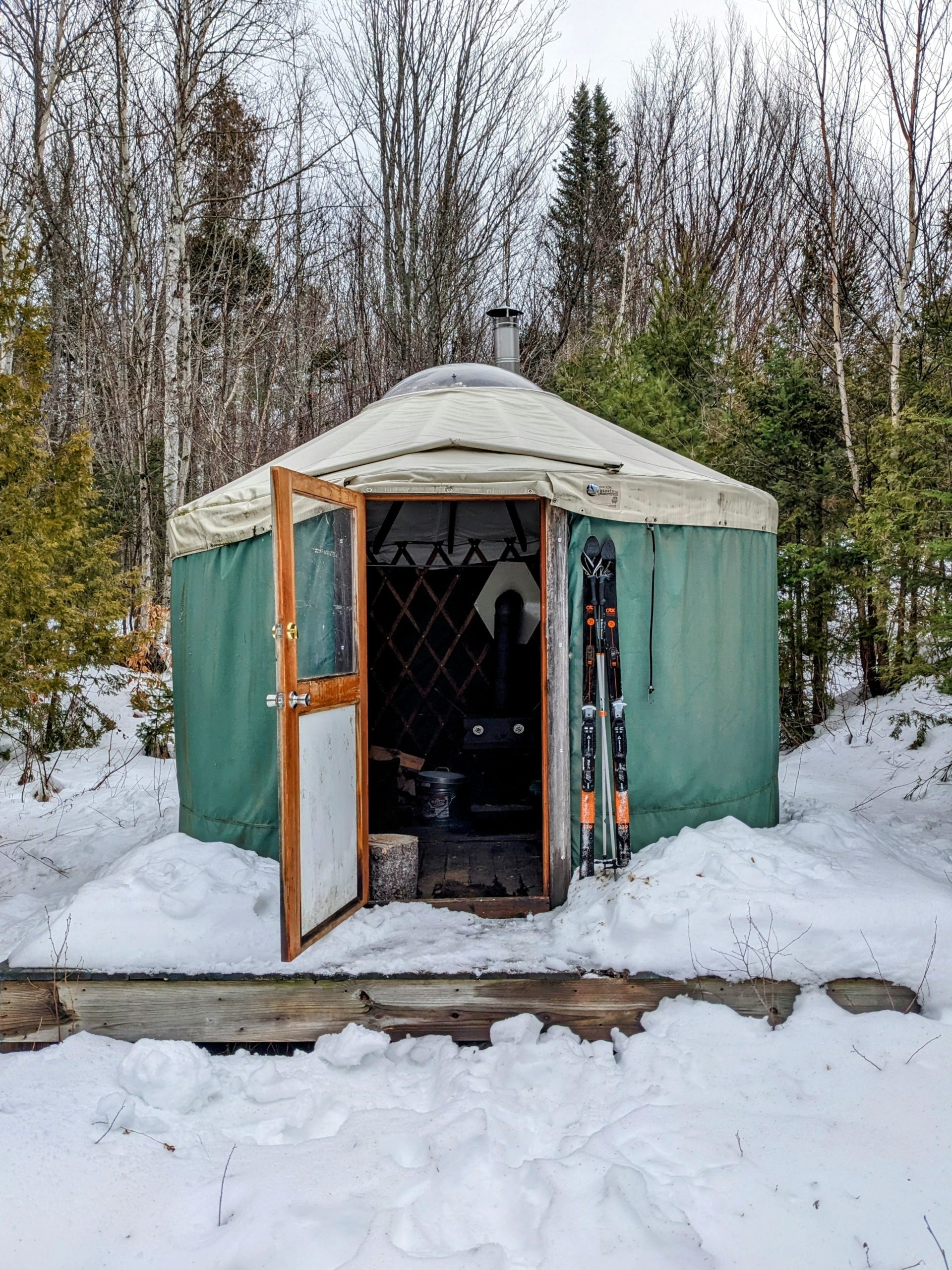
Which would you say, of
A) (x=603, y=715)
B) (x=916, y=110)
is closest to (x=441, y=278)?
(x=916, y=110)

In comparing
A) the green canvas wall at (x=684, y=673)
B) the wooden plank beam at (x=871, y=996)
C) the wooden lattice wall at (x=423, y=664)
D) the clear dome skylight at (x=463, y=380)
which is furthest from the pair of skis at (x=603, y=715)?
the wooden lattice wall at (x=423, y=664)

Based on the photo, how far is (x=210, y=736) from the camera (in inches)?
123

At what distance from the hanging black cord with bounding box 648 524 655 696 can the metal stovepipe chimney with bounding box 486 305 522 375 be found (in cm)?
194

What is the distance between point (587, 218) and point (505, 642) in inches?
380

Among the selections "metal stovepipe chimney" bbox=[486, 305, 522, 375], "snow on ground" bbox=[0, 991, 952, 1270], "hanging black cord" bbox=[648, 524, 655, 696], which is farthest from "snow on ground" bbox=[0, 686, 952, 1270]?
"metal stovepipe chimney" bbox=[486, 305, 522, 375]

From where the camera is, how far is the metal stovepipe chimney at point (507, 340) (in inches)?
174

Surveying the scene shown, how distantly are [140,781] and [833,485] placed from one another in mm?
4856

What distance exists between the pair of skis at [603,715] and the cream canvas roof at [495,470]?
200mm

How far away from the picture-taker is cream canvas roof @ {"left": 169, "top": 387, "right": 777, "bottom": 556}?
8.54ft

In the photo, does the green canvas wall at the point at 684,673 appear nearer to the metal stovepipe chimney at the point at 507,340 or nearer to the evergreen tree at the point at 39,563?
the metal stovepipe chimney at the point at 507,340

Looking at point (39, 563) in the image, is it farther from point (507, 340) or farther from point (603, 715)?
point (507, 340)

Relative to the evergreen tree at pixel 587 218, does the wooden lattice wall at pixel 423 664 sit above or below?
below

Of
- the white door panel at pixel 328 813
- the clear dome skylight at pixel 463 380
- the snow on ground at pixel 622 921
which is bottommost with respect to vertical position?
the snow on ground at pixel 622 921

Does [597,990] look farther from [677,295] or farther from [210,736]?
[677,295]
